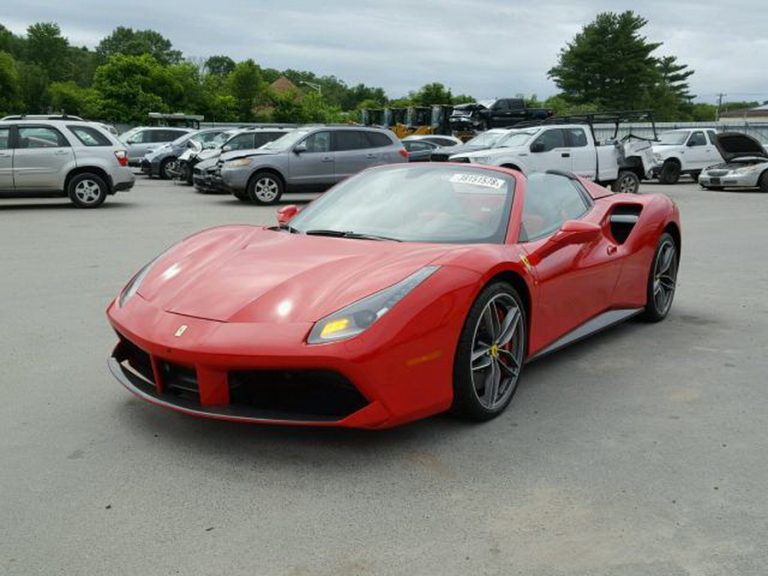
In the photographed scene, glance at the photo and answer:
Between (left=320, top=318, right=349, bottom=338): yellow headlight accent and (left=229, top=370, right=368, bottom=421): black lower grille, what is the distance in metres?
0.19

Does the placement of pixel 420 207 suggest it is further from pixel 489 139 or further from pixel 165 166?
pixel 165 166

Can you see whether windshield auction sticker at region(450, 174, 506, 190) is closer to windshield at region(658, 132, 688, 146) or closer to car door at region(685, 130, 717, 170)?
car door at region(685, 130, 717, 170)

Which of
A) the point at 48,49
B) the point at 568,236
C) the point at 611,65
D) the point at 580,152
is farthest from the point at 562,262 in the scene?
the point at 48,49

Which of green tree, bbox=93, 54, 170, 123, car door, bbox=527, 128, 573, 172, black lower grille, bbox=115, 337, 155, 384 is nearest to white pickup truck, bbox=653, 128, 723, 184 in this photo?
car door, bbox=527, 128, 573, 172

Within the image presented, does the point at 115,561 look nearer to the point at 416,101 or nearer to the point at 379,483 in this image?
the point at 379,483

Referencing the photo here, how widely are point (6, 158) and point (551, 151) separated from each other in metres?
10.8

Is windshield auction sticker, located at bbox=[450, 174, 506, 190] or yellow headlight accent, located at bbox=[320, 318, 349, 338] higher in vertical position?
windshield auction sticker, located at bbox=[450, 174, 506, 190]

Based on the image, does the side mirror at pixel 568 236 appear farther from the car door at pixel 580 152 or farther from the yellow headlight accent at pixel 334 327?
the car door at pixel 580 152

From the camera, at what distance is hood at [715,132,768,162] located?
22641 millimetres

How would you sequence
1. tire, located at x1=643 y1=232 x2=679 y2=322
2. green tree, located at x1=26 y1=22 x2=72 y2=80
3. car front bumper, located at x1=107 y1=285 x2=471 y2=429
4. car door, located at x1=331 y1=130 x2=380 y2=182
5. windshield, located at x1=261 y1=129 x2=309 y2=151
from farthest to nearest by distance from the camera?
1. green tree, located at x1=26 y1=22 x2=72 y2=80
2. car door, located at x1=331 y1=130 x2=380 y2=182
3. windshield, located at x1=261 y1=129 x2=309 y2=151
4. tire, located at x1=643 y1=232 x2=679 y2=322
5. car front bumper, located at x1=107 y1=285 x2=471 y2=429

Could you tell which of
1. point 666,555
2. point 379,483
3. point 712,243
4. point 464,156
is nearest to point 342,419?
point 379,483

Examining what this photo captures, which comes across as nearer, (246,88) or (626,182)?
(626,182)

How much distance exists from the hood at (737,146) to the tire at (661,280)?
1849 cm

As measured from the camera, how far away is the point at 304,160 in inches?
631
